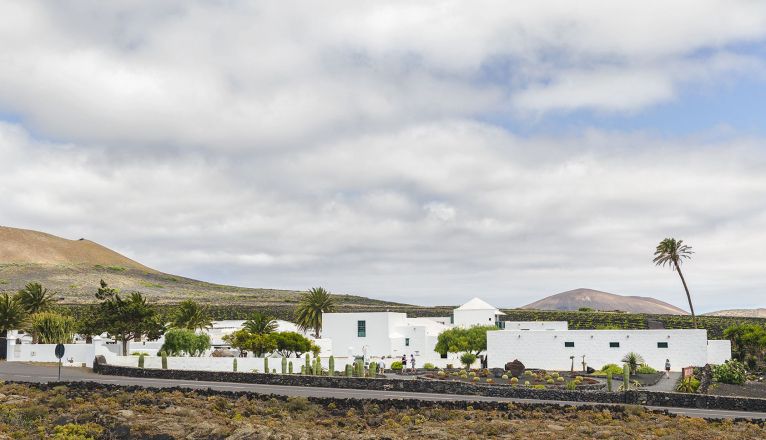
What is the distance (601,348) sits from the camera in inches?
2842

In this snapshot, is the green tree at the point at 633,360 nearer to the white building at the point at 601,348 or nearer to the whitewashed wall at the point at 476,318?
the white building at the point at 601,348

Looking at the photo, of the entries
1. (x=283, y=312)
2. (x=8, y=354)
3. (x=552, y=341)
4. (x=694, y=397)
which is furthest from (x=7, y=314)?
(x=283, y=312)

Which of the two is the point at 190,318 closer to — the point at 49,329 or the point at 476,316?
the point at 49,329

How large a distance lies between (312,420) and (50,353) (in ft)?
130

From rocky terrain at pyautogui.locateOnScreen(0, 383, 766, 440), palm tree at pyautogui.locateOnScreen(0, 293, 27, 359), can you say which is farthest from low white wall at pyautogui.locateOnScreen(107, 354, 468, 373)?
rocky terrain at pyautogui.locateOnScreen(0, 383, 766, 440)

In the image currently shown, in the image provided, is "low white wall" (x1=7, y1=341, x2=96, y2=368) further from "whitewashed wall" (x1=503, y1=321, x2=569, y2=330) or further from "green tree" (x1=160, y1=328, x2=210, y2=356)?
"whitewashed wall" (x1=503, y1=321, x2=569, y2=330)

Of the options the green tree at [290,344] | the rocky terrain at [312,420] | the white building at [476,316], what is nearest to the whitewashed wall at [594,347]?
the green tree at [290,344]

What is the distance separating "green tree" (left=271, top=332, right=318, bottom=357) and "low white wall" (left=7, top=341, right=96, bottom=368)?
50.9ft

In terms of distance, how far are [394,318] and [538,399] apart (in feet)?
150

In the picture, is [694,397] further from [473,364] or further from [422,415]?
[473,364]

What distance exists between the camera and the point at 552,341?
2906 inches

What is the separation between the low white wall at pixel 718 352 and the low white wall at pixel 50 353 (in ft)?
176

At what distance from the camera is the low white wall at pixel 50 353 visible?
63.3 m

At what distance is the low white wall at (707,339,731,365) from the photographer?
72062 mm
